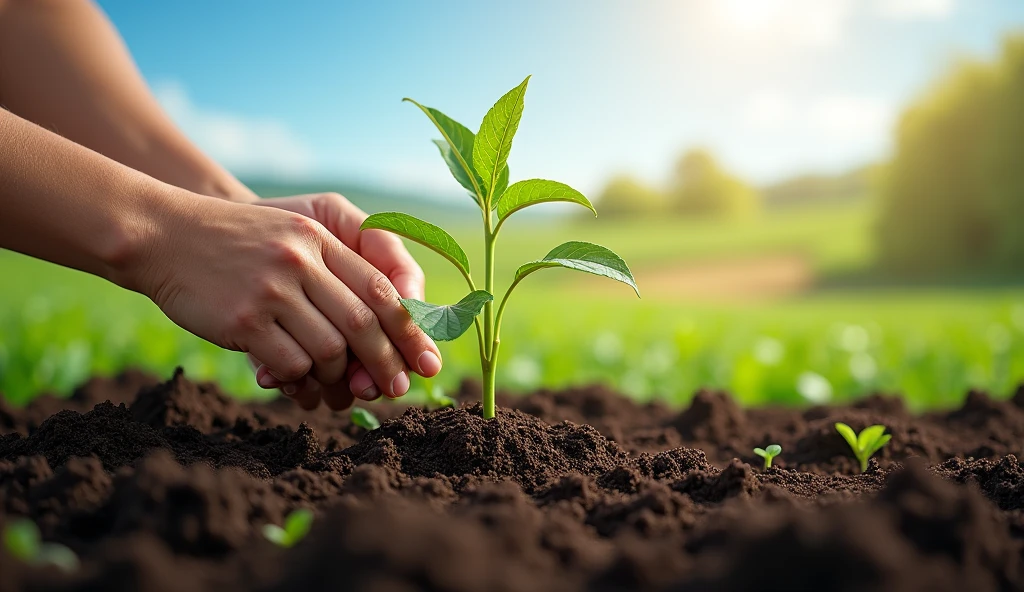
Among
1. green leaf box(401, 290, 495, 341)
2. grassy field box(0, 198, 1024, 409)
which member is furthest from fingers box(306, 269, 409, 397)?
grassy field box(0, 198, 1024, 409)

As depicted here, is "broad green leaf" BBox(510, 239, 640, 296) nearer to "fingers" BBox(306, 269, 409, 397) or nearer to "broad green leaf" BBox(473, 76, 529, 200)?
"broad green leaf" BBox(473, 76, 529, 200)

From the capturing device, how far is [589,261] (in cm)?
150

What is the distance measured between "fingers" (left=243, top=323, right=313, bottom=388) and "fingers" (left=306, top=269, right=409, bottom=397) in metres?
0.11

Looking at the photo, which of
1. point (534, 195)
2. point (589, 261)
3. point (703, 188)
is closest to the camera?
point (589, 261)

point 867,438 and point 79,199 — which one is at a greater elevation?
point 79,199

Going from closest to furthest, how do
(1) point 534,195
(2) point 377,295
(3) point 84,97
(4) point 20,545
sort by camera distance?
(4) point 20,545 → (1) point 534,195 → (2) point 377,295 → (3) point 84,97

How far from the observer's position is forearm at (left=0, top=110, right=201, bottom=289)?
1.63m

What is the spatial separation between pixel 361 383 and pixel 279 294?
36 centimetres

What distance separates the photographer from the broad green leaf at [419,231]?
158 centimetres

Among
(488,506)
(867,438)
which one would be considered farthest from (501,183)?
(867,438)

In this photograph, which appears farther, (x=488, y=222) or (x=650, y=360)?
(x=650, y=360)

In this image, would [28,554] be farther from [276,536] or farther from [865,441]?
[865,441]

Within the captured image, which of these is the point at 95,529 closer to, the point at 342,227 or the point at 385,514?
the point at 385,514

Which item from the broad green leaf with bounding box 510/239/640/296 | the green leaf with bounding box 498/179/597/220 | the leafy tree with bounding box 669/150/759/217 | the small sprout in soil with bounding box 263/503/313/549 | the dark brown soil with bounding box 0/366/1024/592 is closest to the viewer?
the dark brown soil with bounding box 0/366/1024/592
